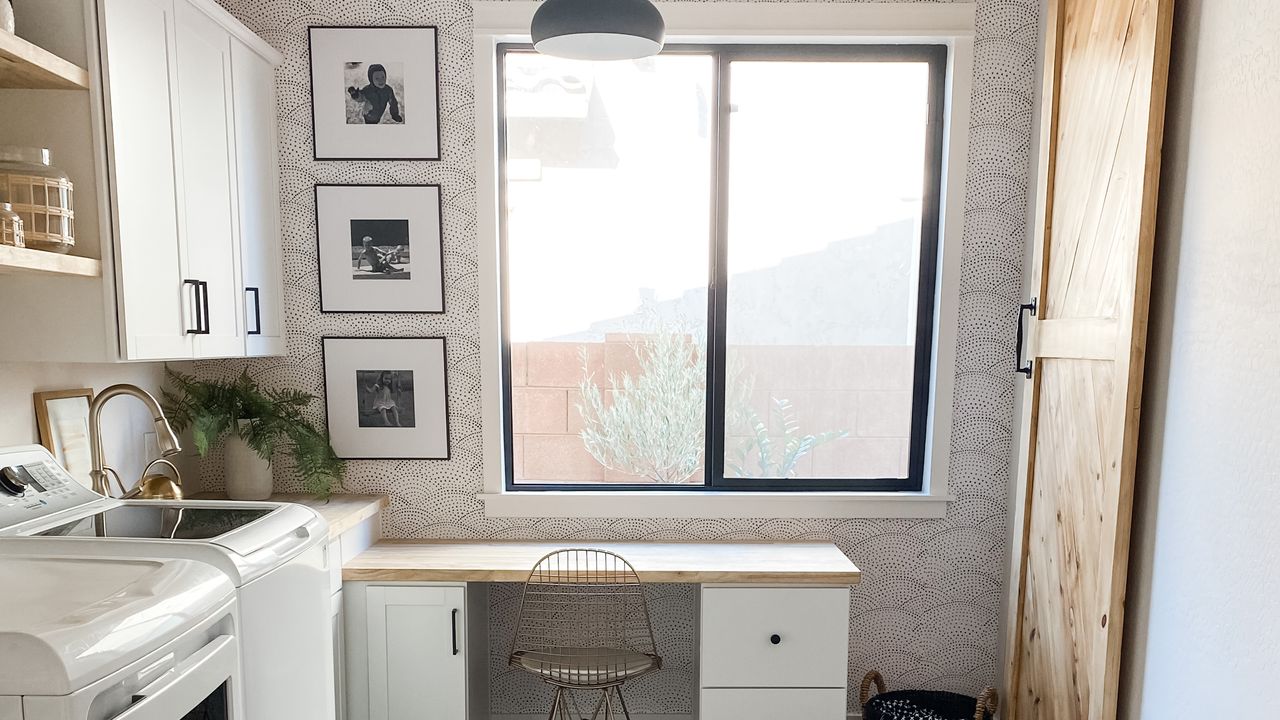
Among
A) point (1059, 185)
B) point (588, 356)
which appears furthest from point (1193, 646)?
point (588, 356)

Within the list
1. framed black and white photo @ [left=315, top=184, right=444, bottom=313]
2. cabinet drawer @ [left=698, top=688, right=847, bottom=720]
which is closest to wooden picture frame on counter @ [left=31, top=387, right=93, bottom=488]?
framed black and white photo @ [left=315, top=184, right=444, bottom=313]

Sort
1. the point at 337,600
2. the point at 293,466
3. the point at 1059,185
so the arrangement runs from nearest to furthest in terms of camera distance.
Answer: the point at 1059,185 → the point at 337,600 → the point at 293,466

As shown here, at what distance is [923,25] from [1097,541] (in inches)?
69.2

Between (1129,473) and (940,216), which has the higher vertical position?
(940,216)

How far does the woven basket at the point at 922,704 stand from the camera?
93.6 inches

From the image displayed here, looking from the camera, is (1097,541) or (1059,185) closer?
(1097,541)

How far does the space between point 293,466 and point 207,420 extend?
16.4 inches

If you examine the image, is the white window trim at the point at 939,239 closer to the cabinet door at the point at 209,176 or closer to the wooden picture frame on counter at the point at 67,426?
the cabinet door at the point at 209,176

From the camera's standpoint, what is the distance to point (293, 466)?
8.70 ft

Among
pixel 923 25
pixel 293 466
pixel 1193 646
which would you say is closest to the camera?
pixel 1193 646

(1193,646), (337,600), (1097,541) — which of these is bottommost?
(337,600)

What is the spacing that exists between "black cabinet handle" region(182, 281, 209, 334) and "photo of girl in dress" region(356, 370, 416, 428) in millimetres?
649

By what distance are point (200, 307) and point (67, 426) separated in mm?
469

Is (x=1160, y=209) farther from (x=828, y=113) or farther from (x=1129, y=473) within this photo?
(x=828, y=113)
